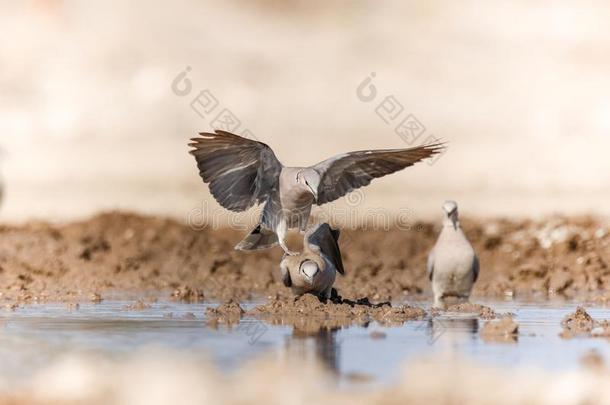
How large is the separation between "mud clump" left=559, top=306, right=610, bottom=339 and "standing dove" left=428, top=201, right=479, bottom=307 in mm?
3015

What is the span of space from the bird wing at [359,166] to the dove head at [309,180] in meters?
0.24

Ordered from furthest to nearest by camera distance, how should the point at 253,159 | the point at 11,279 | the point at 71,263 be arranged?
the point at 71,263 < the point at 11,279 < the point at 253,159

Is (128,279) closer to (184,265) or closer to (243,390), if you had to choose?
(184,265)

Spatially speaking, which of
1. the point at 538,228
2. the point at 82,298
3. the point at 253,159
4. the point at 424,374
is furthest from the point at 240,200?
the point at 538,228

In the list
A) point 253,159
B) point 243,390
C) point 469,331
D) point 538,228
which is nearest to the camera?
point 243,390

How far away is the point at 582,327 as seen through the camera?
968cm

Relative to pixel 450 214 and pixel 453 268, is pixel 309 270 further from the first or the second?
pixel 450 214

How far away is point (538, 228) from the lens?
18125 millimetres

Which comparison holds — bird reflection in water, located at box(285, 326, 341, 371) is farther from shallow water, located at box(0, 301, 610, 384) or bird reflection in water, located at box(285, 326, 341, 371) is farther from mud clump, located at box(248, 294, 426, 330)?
mud clump, located at box(248, 294, 426, 330)

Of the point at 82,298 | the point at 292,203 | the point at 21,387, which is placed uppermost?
the point at 292,203

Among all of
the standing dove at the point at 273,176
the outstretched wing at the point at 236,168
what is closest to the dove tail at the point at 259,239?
the standing dove at the point at 273,176

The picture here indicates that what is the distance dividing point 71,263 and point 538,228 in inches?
285

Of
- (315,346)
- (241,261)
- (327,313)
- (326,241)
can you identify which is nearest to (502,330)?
(315,346)

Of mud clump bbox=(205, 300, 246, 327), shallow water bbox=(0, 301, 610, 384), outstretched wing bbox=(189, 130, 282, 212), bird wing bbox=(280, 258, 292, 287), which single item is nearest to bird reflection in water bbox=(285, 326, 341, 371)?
shallow water bbox=(0, 301, 610, 384)
